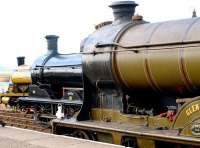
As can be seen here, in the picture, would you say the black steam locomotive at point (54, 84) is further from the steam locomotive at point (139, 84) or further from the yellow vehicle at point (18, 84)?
the steam locomotive at point (139, 84)

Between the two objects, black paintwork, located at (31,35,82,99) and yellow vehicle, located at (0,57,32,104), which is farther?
yellow vehicle, located at (0,57,32,104)

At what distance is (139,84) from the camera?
9.15 metres

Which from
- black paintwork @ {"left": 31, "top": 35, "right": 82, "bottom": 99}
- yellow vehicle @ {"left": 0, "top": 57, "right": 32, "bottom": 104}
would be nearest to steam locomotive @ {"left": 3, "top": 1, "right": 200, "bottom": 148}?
black paintwork @ {"left": 31, "top": 35, "right": 82, "bottom": 99}

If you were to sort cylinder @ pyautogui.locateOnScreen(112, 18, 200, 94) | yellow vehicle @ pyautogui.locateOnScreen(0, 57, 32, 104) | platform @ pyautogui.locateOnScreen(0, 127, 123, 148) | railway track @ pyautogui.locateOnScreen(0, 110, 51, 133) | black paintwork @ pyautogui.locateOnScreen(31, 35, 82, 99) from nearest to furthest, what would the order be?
cylinder @ pyautogui.locateOnScreen(112, 18, 200, 94), platform @ pyautogui.locateOnScreen(0, 127, 123, 148), black paintwork @ pyautogui.locateOnScreen(31, 35, 82, 99), railway track @ pyautogui.locateOnScreen(0, 110, 51, 133), yellow vehicle @ pyautogui.locateOnScreen(0, 57, 32, 104)

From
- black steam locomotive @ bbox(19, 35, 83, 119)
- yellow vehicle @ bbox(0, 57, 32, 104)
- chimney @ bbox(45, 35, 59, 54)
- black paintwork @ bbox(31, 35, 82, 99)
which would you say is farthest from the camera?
yellow vehicle @ bbox(0, 57, 32, 104)

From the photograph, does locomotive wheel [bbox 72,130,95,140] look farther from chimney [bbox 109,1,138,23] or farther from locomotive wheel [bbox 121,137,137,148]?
chimney [bbox 109,1,138,23]

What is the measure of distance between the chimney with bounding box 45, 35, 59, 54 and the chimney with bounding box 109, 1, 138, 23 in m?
7.22

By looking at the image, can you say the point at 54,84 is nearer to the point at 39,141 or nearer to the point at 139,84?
the point at 39,141

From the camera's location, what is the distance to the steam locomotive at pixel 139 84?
26.5ft

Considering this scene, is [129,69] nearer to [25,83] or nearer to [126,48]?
[126,48]

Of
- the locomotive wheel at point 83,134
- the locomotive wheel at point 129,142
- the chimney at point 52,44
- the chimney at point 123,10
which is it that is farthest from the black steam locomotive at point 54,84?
the locomotive wheel at point 129,142

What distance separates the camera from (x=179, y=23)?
340 inches

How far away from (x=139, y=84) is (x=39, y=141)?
2.28m

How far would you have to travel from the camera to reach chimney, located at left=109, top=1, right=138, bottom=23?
1039cm
